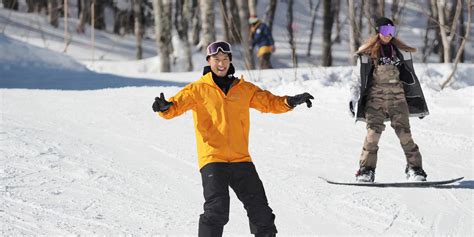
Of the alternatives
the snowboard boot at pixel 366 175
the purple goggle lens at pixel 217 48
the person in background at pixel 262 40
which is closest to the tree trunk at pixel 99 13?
the person in background at pixel 262 40

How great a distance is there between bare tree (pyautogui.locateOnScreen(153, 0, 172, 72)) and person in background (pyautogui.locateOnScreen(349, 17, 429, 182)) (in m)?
13.1

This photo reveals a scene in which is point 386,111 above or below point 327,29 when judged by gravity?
below

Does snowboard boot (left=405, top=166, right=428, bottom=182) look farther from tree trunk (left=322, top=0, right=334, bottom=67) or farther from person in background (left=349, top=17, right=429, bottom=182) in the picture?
tree trunk (left=322, top=0, right=334, bottom=67)

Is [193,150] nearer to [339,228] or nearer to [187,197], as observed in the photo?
[187,197]

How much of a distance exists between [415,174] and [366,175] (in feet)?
1.42

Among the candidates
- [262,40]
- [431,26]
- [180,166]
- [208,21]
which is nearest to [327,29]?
[208,21]

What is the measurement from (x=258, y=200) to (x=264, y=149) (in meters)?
4.03

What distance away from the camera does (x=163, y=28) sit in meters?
20.3

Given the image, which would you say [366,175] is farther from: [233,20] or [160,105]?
[233,20]

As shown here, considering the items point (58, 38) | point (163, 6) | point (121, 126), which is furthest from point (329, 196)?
point (58, 38)

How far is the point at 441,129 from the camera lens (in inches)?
395

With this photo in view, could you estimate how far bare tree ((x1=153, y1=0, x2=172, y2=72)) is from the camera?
65.7 ft

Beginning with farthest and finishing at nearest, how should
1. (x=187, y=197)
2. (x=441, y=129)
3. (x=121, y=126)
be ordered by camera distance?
(x=441, y=129) < (x=121, y=126) < (x=187, y=197)

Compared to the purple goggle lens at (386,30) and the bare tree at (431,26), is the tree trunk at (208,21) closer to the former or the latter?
the bare tree at (431,26)
